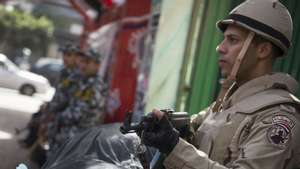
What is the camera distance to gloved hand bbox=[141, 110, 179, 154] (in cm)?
220

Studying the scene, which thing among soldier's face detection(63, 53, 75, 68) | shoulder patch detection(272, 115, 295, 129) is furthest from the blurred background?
shoulder patch detection(272, 115, 295, 129)

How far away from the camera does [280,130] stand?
2.23 meters

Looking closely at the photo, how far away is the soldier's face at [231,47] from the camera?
2.48 metres

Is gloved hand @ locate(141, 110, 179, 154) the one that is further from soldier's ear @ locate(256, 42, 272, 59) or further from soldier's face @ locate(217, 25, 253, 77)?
soldier's ear @ locate(256, 42, 272, 59)

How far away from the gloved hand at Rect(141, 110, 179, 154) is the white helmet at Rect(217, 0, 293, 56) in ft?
1.91

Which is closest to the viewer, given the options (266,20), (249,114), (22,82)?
(249,114)

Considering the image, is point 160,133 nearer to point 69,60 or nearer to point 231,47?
point 231,47

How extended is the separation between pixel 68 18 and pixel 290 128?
52.9 metres

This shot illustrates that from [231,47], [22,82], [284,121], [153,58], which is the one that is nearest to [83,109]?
[153,58]

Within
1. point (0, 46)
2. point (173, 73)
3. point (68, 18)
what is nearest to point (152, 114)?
point (173, 73)

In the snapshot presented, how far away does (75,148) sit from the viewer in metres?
2.71

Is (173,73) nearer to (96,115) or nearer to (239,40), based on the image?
(96,115)

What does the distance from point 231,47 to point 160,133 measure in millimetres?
551

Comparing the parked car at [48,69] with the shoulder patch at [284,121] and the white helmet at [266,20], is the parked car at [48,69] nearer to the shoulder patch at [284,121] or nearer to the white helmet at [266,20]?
the white helmet at [266,20]
